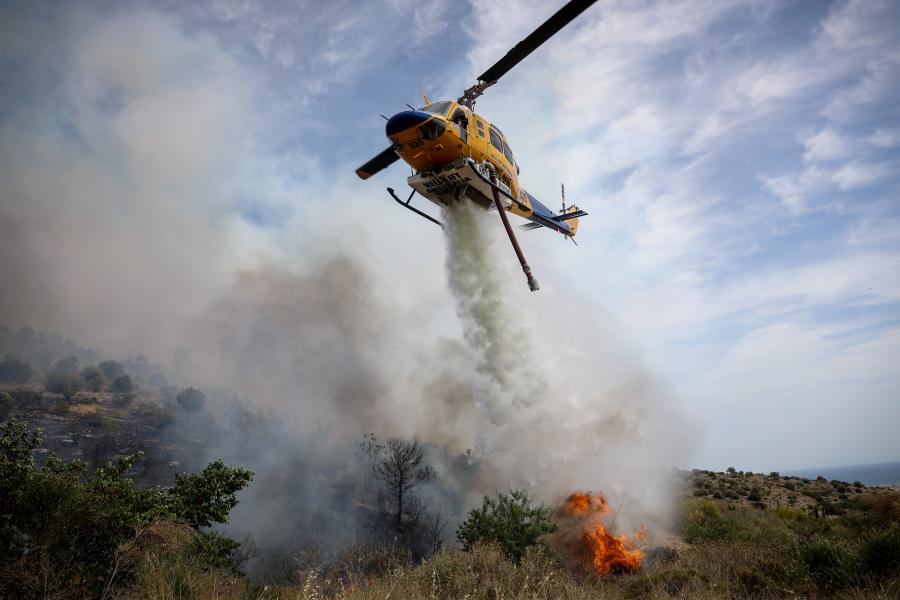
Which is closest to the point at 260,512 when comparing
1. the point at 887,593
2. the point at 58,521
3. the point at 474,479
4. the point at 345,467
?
the point at 345,467

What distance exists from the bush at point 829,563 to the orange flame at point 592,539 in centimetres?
853

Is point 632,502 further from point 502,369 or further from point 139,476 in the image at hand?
point 139,476

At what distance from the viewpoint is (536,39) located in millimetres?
11898

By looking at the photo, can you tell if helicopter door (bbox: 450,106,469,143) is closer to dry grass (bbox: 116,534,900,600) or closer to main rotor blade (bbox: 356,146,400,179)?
main rotor blade (bbox: 356,146,400,179)

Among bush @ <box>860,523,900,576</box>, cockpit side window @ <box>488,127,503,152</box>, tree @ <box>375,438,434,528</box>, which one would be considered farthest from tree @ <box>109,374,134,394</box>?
bush @ <box>860,523,900,576</box>

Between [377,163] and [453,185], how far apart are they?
3.16m

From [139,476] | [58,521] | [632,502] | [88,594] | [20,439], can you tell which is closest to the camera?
[88,594]

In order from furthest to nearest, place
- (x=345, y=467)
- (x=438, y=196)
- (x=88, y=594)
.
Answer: (x=345, y=467) < (x=438, y=196) < (x=88, y=594)

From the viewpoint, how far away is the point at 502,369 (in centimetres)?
2088

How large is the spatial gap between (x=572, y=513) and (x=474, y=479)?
39.1 ft

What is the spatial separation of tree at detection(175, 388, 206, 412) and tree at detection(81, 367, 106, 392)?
1155 centimetres

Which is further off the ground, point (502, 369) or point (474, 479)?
point (502, 369)

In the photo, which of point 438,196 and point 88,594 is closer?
point 88,594

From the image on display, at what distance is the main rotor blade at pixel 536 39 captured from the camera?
35.9 ft
